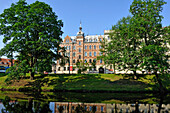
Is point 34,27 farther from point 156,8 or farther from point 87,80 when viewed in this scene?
point 156,8

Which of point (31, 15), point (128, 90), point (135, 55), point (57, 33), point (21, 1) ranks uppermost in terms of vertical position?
point (21, 1)

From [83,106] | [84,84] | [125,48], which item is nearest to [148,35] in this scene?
[125,48]

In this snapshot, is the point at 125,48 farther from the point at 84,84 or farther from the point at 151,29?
the point at 84,84

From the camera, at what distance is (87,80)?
1186 inches

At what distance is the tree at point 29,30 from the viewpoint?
26219mm

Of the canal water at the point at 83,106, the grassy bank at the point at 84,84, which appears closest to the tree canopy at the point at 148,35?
the grassy bank at the point at 84,84

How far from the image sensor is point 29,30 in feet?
86.1

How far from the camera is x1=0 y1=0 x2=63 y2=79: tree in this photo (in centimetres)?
2622

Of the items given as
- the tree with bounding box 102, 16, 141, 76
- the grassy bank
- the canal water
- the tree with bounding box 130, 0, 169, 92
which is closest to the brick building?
the tree with bounding box 102, 16, 141, 76

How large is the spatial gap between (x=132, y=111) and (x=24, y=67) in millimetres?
21050

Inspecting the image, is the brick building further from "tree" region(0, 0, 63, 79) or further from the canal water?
the canal water

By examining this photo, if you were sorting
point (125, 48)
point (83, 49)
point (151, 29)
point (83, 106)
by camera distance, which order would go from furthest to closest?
1. point (83, 49)
2. point (125, 48)
3. point (151, 29)
4. point (83, 106)

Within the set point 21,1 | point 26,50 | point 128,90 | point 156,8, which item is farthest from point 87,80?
point 21,1

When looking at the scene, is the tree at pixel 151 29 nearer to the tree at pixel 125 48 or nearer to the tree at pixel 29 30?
the tree at pixel 125 48
